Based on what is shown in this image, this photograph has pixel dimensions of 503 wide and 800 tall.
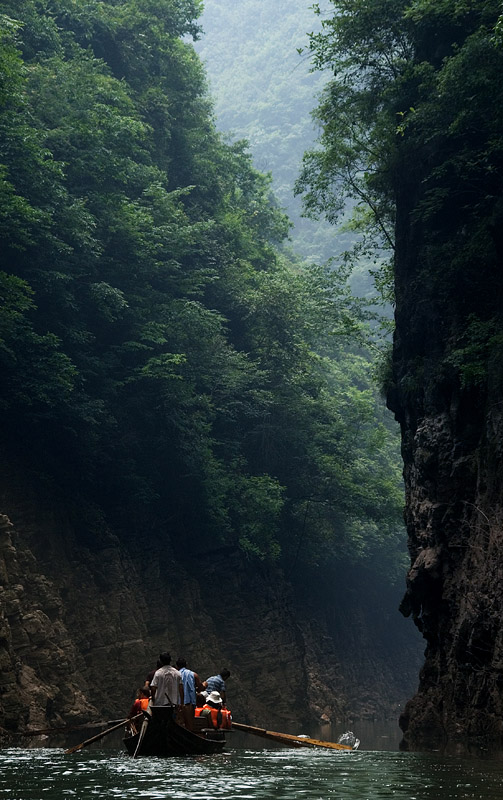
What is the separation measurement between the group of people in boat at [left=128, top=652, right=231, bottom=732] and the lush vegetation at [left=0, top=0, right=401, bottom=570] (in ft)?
34.2

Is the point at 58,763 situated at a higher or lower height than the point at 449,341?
lower

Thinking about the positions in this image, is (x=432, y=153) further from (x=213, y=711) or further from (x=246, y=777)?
(x=246, y=777)

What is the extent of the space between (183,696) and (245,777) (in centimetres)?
305

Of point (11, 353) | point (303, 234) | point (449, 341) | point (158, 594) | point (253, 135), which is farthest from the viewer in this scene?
point (253, 135)

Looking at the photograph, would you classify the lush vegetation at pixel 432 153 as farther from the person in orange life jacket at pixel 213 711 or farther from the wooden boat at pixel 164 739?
the wooden boat at pixel 164 739

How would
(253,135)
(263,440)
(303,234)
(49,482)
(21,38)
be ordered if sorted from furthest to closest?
1. (253,135)
2. (303,234)
3. (263,440)
4. (21,38)
5. (49,482)

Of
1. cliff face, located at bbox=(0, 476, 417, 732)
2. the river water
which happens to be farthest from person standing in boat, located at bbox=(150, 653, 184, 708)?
cliff face, located at bbox=(0, 476, 417, 732)

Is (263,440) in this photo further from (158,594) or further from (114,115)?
(114,115)

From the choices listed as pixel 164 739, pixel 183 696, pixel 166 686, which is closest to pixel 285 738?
pixel 183 696

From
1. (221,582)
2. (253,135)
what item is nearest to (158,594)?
(221,582)

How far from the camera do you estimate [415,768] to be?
1297cm

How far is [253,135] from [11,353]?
106 meters

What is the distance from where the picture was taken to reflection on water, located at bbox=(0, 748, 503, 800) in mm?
9461

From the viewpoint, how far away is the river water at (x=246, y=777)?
9.45 m
